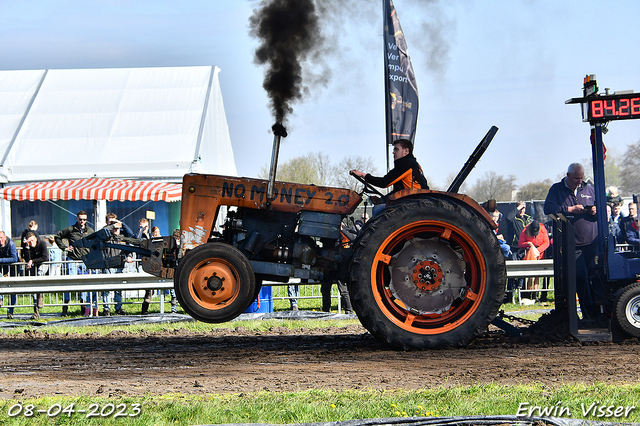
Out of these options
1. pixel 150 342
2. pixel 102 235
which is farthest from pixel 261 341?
pixel 102 235

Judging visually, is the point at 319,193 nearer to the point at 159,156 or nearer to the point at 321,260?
the point at 321,260

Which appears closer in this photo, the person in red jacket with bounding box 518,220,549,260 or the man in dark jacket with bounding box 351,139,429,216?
the man in dark jacket with bounding box 351,139,429,216

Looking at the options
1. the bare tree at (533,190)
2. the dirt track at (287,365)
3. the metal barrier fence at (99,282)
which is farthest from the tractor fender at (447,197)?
the bare tree at (533,190)

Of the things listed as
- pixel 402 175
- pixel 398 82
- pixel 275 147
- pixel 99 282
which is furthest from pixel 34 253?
pixel 402 175

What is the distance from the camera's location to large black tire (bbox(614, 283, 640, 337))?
616 centimetres

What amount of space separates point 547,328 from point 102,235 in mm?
4384

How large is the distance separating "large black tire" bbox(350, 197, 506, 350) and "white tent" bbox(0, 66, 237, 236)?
10.9 metres

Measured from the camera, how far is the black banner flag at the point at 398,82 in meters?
11.7

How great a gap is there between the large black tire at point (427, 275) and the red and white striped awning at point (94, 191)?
10.1m

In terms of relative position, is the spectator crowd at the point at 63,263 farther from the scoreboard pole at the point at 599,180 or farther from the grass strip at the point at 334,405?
the scoreboard pole at the point at 599,180

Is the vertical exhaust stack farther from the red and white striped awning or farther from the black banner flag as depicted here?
the red and white striped awning

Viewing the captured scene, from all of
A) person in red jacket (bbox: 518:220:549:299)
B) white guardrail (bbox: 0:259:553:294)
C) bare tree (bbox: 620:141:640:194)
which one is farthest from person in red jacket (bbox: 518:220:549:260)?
bare tree (bbox: 620:141:640:194)

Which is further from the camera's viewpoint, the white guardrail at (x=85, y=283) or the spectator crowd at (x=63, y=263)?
the spectator crowd at (x=63, y=263)

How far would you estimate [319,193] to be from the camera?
596 cm
